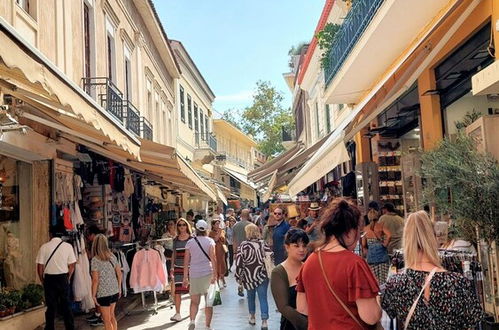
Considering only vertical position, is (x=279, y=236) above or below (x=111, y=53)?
below

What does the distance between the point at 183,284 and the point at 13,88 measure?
16.5 ft

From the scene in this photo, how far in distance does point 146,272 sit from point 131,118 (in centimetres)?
629

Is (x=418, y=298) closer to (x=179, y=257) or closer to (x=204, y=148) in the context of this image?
(x=179, y=257)

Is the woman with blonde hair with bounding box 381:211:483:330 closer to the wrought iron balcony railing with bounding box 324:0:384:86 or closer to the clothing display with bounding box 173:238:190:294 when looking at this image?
the wrought iron balcony railing with bounding box 324:0:384:86

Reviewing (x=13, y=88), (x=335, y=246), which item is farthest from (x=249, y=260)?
(x=335, y=246)

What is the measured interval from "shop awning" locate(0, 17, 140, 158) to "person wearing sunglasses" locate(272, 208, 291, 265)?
13.6ft

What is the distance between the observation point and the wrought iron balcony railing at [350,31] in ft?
31.9

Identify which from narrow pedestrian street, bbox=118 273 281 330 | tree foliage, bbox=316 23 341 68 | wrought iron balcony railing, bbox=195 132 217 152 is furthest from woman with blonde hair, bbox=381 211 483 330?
wrought iron balcony railing, bbox=195 132 217 152

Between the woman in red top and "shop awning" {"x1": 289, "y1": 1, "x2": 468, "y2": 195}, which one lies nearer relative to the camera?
the woman in red top

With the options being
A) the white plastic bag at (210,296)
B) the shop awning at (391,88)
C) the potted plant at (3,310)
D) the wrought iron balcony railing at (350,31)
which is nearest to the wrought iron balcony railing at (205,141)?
the wrought iron balcony railing at (350,31)

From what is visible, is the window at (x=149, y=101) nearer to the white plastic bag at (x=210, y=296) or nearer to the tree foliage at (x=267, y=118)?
the white plastic bag at (x=210, y=296)

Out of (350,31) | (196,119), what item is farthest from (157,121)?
(350,31)

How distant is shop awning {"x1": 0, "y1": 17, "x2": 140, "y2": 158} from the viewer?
4031 millimetres

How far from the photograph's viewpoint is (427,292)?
354 centimetres
